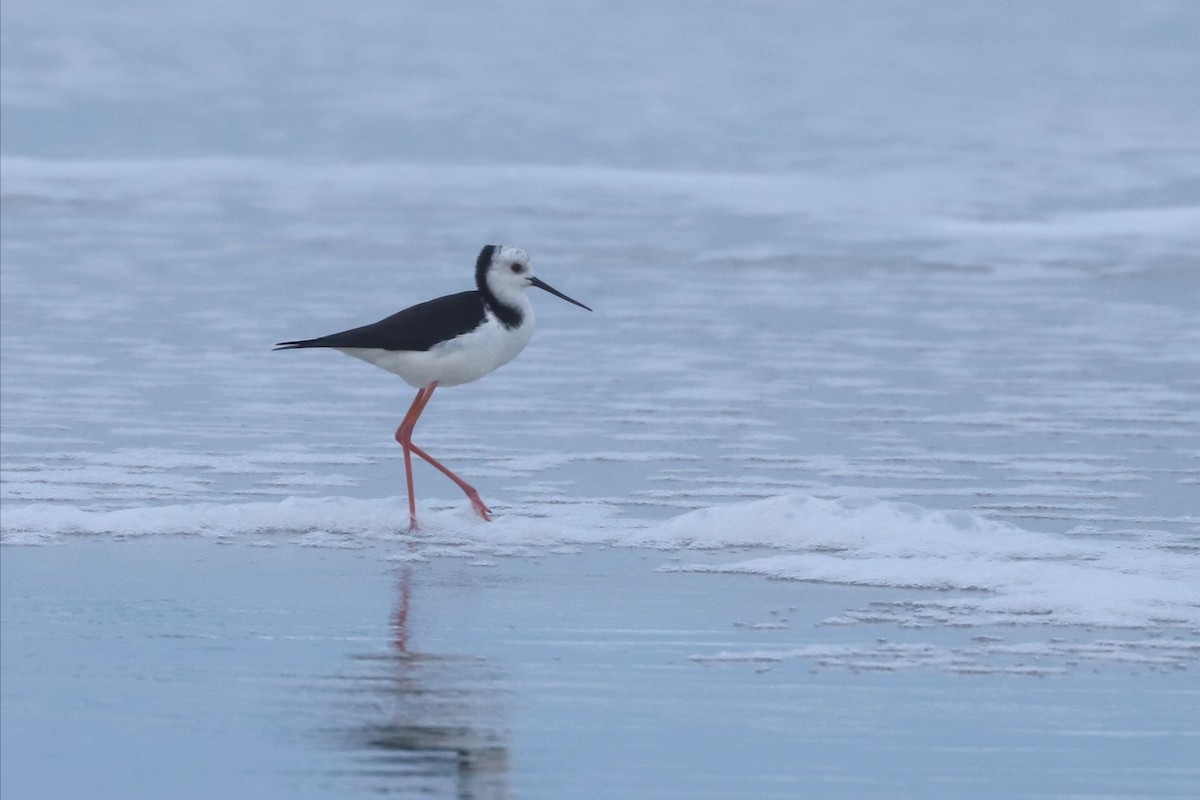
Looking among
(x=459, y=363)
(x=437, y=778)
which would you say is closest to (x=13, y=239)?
(x=459, y=363)

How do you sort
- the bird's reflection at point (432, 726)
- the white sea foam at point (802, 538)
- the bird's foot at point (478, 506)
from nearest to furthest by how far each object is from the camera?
the bird's reflection at point (432, 726), the white sea foam at point (802, 538), the bird's foot at point (478, 506)

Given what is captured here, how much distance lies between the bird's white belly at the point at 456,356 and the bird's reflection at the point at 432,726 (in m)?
2.37

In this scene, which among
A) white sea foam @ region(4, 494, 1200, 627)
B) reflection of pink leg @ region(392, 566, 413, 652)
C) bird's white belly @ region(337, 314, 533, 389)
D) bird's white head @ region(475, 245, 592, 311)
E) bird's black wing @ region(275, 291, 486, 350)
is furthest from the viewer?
bird's white head @ region(475, 245, 592, 311)

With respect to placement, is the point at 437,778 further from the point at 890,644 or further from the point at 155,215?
the point at 155,215

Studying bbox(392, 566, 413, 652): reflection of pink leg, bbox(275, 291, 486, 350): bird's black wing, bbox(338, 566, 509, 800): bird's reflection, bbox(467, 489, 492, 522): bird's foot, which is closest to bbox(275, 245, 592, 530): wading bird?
bbox(275, 291, 486, 350): bird's black wing

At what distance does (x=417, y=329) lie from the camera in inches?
285

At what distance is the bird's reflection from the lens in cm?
389

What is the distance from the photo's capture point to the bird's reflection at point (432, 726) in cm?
389

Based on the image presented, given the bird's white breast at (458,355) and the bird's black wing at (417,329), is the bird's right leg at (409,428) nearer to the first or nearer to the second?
the bird's white breast at (458,355)

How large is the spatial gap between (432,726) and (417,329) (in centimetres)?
315

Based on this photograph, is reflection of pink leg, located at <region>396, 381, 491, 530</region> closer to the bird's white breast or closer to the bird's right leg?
the bird's right leg

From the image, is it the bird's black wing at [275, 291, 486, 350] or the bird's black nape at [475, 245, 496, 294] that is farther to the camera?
the bird's black nape at [475, 245, 496, 294]

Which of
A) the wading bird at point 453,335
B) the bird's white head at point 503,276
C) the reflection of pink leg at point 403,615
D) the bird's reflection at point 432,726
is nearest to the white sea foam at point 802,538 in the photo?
the reflection of pink leg at point 403,615

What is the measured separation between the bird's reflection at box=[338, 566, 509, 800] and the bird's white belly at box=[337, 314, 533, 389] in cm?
237
